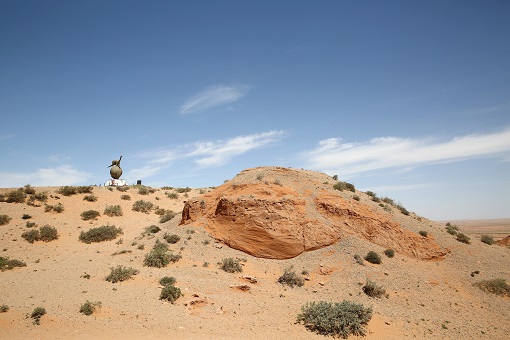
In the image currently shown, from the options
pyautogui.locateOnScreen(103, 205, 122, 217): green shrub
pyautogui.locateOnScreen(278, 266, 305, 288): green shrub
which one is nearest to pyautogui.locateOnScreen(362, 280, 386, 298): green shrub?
pyautogui.locateOnScreen(278, 266, 305, 288): green shrub

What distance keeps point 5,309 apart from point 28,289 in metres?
2.11

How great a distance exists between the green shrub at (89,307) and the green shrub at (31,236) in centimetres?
1243

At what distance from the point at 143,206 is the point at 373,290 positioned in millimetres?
23785

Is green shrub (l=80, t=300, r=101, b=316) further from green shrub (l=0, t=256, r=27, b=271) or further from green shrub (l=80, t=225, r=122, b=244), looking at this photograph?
green shrub (l=80, t=225, r=122, b=244)

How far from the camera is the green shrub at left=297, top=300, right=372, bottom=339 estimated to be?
418 inches

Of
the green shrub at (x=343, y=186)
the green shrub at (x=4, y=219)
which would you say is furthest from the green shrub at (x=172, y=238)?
the green shrub at (x=4, y=219)

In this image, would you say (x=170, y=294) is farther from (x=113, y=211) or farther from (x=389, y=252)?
(x=113, y=211)

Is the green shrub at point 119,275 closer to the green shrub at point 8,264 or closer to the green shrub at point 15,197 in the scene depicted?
the green shrub at point 8,264

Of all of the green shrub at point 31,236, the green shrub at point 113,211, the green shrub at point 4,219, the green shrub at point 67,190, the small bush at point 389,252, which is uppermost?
the green shrub at point 67,190

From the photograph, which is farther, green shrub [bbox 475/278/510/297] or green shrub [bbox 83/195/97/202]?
green shrub [bbox 83/195/97/202]

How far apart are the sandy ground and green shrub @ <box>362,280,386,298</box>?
0.31 metres

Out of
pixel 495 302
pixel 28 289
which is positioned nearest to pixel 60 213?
pixel 28 289

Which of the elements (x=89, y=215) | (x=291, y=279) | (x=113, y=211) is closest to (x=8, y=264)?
(x=89, y=215)

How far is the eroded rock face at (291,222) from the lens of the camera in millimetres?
16750
